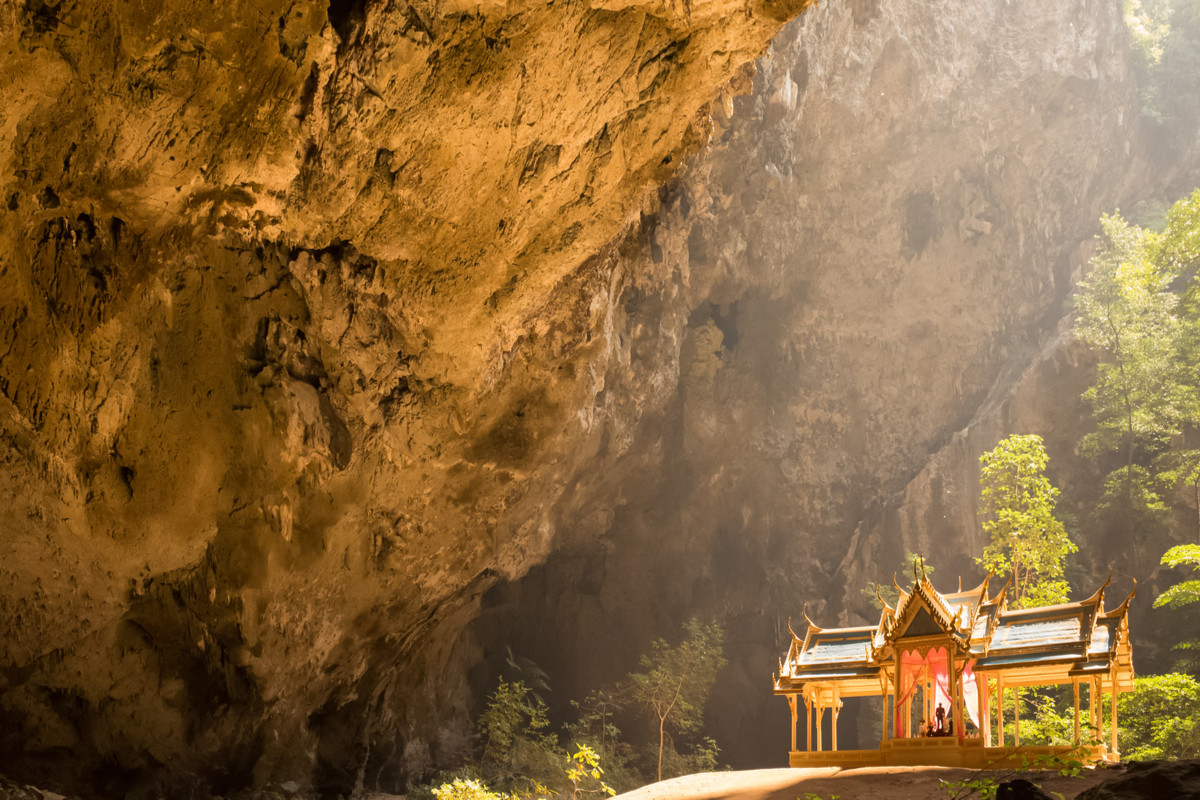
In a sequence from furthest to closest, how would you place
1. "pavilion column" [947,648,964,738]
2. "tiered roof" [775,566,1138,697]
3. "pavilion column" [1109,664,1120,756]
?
"tiered roof" [775,566,1138,697]
"pavilion column" [947,648,964,738]
"pavilion column" [1109,664,1120,756]

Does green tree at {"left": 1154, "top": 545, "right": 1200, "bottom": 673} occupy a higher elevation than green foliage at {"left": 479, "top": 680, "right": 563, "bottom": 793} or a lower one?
higher

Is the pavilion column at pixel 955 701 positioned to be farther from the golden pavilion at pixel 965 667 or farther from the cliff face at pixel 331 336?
the cliff face at pixel 331 336

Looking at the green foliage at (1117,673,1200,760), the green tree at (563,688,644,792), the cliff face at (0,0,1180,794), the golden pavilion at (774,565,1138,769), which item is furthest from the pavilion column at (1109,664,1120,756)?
the green tree at (563,688,644,792)

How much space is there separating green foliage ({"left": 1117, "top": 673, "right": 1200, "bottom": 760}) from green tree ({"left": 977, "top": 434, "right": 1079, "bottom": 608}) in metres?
2.30

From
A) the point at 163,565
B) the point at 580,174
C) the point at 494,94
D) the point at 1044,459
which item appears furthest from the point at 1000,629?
the point at 163,565

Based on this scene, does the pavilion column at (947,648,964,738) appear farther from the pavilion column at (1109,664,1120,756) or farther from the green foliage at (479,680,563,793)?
the green foliage at (479,680,563,793)

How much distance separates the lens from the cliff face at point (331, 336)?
27.7ft

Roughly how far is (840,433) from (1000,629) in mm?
12397

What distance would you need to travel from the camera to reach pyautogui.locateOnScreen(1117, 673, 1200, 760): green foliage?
12.7 meters

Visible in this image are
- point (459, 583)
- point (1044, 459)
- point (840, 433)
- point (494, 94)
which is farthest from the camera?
point (840, 433)

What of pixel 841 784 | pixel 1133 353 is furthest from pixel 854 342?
pixel 841 784

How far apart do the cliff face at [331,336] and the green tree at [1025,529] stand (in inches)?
200

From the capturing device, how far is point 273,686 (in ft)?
40.4

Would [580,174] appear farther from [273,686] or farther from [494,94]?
[273,686]
